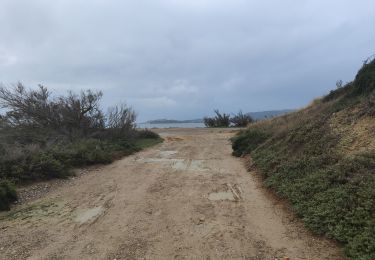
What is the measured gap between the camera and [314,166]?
8.84 meters

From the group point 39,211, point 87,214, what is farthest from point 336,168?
point 39,211

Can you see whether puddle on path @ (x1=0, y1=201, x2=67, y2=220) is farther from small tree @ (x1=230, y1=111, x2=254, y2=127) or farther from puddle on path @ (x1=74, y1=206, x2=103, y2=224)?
small tree @ (x1=230, y1=111, x2=254, y2=127)

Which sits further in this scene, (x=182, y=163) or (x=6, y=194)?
(x=182, y=163)

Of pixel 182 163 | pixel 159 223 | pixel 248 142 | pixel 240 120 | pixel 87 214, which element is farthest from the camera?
pixel 240 120

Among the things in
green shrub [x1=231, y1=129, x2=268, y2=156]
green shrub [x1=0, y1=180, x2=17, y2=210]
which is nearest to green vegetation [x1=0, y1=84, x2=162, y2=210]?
green shrub [x1=0, y1=180, x2=17, y2=210]

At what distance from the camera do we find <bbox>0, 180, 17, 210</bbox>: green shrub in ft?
28.2

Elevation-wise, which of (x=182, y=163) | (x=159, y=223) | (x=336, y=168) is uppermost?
(x=336, y=168)

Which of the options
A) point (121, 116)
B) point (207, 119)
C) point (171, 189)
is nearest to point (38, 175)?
point (171, 189)

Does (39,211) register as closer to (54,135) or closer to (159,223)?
(159,223)

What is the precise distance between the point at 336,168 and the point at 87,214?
5.06 m

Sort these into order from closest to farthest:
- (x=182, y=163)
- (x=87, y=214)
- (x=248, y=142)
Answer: (x=87, y=214) → (x=182, y=163) → (x=248, y=142)

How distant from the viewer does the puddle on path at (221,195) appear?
8509 mm

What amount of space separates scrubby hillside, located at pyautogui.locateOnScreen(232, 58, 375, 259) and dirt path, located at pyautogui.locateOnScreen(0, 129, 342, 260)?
0.37 metres

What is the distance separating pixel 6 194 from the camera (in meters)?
8.94
